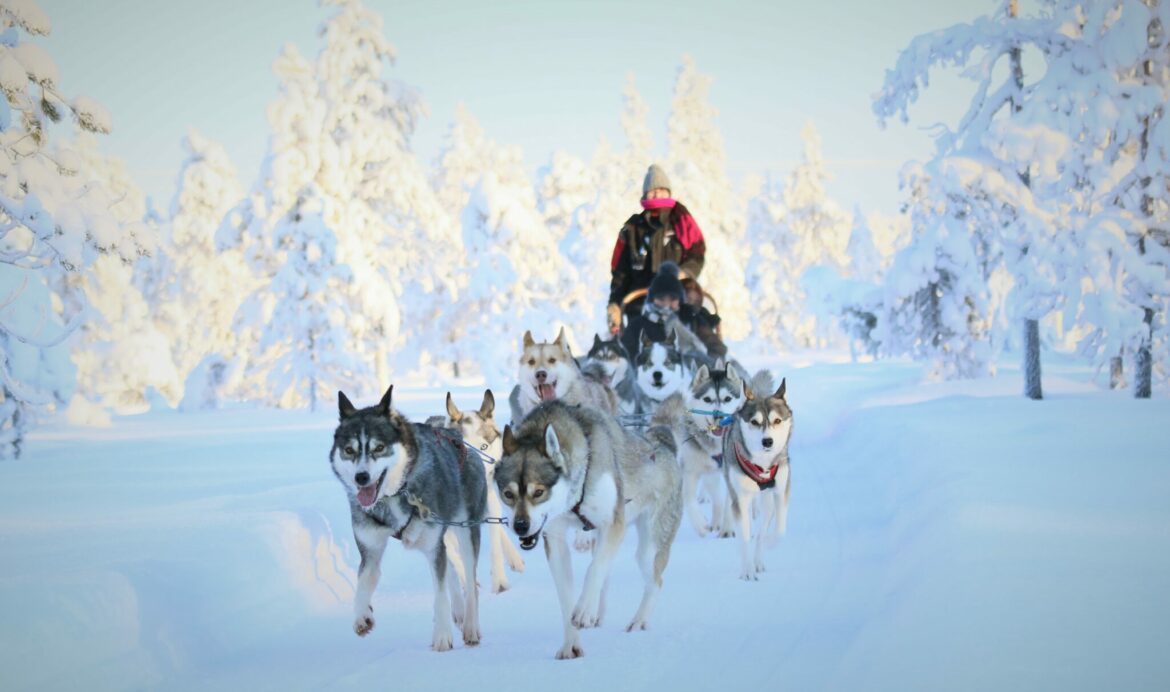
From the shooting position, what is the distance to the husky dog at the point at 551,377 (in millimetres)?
8727

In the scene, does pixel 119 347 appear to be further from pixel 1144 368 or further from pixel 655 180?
pixel 1144 368

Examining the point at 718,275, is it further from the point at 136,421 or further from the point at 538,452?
the point at 538,452

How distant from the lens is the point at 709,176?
161 ft

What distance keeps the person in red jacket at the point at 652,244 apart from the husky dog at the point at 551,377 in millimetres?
3071

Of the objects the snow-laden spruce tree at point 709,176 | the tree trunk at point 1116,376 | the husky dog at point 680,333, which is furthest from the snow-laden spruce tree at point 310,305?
the snow-laden spruce tree at point 709,176

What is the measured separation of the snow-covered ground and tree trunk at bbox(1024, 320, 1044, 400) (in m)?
5.03

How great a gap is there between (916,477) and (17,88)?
994 cm

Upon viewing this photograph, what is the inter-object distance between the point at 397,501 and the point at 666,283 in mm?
6460

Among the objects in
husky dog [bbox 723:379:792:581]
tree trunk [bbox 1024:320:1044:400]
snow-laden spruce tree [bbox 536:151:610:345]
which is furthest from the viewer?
snow-laden spruce tree [bbox 536:151:610:345]

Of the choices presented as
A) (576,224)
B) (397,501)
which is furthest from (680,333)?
(576,224)

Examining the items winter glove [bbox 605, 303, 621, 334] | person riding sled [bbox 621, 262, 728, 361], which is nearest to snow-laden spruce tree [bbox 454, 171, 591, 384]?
winter glove [bbox 605, 303, 621, 334]

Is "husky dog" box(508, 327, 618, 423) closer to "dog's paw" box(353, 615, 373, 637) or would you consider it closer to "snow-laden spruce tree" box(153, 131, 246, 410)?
"dog's paw" box(353, 615, 373, 637)

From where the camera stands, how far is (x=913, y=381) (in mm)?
25109

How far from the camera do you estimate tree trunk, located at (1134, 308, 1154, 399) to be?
1399 cm
